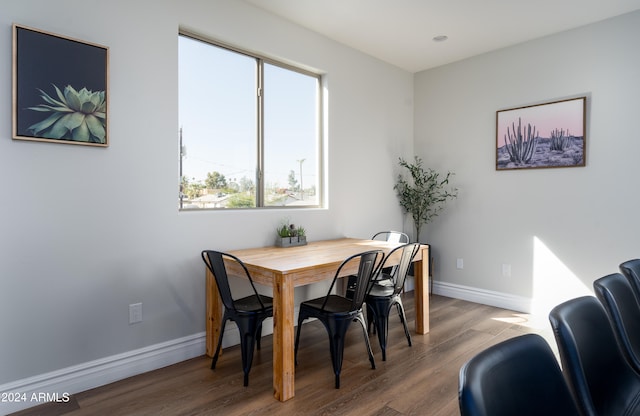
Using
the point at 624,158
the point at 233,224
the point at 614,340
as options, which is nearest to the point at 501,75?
the point at 624,158

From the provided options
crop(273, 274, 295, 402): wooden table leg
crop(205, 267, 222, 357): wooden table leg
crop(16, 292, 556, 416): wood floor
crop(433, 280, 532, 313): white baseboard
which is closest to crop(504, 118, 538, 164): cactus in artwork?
crop(433, 280, 532, 313): white baseboard

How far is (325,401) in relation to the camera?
2260 mm

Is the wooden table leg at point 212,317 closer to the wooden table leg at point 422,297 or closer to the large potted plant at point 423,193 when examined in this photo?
the wooden table leg at point 422,297

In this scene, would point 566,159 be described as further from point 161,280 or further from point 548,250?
point 161,280

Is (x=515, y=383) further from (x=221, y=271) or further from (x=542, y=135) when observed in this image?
(x=542, y=135)

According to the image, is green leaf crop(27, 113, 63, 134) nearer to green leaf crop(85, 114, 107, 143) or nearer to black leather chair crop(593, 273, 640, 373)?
green leaf crop(85, 114, 107, 143)

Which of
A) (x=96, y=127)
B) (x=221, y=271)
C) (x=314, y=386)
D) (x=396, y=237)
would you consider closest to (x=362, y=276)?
(x=314, y=386)

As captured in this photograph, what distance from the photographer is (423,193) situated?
15.7ft

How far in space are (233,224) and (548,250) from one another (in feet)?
10.2

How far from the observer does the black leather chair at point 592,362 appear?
3.53ft

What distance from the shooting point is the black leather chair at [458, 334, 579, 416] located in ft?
2.60

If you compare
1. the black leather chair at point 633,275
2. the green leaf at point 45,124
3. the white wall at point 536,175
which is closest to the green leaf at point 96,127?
the green leaf at point 45,124

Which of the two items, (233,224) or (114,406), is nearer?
(114,406)

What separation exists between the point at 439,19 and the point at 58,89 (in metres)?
3.09
